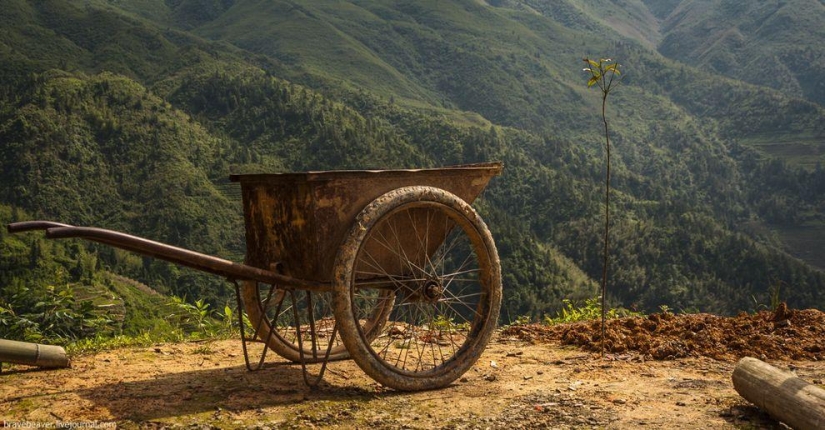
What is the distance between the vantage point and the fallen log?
4488 millimetres

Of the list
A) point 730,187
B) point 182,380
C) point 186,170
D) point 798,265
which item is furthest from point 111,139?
point 730,187

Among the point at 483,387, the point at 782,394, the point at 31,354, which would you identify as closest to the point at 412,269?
the point at 483,387

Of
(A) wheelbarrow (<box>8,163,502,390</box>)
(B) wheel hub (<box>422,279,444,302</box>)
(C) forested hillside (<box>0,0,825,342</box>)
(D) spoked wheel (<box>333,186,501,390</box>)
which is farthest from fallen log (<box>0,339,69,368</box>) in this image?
(C) forested hillside (<box>0,0,825,342</box>)

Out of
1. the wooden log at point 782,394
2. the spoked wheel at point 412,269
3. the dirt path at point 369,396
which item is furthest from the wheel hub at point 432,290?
the wooden log at point 782,394

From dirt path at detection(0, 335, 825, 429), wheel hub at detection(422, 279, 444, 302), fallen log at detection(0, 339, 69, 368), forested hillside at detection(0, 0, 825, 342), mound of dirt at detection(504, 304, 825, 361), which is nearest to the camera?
dirt path at detection(0, 335, 825, 429)

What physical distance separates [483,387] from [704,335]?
2.16 meters

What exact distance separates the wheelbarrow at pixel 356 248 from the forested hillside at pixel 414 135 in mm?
4324

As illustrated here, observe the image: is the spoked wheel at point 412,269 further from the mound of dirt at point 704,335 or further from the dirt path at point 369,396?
the mound of dirt at point 704,335

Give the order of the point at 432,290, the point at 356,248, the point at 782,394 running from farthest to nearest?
1. the point at 432,290
2. the point at 356,248
3. the point at 782,394

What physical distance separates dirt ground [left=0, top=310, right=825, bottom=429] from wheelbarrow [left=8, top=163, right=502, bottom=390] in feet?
0.83

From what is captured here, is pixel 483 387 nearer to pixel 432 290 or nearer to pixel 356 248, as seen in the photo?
pixel 432 290

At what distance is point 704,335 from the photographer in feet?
19.1

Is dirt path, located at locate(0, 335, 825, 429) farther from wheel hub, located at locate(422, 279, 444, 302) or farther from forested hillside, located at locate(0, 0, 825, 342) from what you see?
forested hillside, located at locate(0, 0, 825, 342)

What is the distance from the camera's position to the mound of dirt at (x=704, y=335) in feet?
18.0
